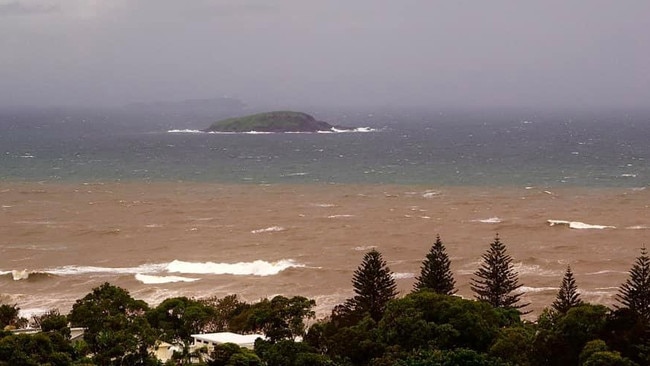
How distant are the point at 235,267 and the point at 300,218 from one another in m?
12.1

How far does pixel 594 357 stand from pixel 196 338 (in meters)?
11.6

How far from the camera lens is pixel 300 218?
50.3 m

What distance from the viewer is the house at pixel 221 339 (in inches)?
864

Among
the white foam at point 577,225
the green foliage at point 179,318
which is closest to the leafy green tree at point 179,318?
the green foliage at point 179,318

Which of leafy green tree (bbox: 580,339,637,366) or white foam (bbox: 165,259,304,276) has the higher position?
leafy green tree (bbox: 580,339,637,366)

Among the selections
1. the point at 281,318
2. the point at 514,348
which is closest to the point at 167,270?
the point at 281,318

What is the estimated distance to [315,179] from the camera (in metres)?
70.8

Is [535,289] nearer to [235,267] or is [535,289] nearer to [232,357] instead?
[235,267]

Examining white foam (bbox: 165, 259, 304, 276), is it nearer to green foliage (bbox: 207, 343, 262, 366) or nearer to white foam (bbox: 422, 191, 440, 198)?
green foliage (bbox: 207, 343, 262, 366)

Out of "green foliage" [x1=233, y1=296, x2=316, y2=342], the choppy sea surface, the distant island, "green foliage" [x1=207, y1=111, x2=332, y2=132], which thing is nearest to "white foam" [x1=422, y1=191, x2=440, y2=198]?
the choppy sea surface

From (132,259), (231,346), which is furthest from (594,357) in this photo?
(132,259)

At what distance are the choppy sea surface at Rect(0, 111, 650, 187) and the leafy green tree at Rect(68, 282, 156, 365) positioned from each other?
45.3 meters

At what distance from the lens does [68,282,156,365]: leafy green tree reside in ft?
63.6

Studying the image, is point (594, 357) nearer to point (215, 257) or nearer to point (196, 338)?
point (196, 338)
